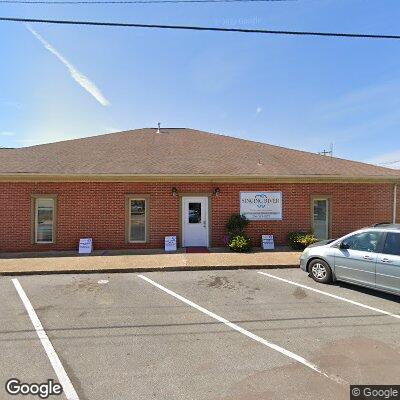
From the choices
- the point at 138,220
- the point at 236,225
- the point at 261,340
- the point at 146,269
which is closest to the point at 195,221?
the point at 236,225

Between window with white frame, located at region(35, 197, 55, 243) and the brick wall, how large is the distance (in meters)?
0.26

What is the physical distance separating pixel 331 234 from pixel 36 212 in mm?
11905

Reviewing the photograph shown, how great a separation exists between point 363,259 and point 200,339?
4337 mm

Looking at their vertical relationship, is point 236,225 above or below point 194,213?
below

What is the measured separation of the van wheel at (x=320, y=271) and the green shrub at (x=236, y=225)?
420 centimetres

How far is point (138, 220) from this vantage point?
12.5 meters

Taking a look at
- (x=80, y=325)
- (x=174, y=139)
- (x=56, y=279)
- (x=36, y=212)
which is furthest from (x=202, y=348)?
(x=174, y=139)

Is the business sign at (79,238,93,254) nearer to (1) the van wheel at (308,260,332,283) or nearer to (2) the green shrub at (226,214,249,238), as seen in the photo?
(2) the green shrub at (226,214,249,238)

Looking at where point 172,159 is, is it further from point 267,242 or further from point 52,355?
point 52,355

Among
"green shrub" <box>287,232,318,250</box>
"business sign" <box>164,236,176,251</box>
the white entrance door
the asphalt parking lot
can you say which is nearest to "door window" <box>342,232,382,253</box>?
the asphalt parking lot

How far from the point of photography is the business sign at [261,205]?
12.8 m

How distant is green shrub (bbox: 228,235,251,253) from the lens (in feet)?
38.4

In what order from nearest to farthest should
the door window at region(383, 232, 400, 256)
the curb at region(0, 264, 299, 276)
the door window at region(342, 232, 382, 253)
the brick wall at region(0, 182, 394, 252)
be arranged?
the door window at region(383, 232, 400, 256), the door window at region(342, 232, 382, 253), the curb at region(0, 264, 299, 276), the brick wall at region(0, 182, 394, 252)

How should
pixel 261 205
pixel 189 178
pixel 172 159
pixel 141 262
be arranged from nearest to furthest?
pixel 141 262 < pixel 189 178 < pixel 261 205 < pixel 172 159
